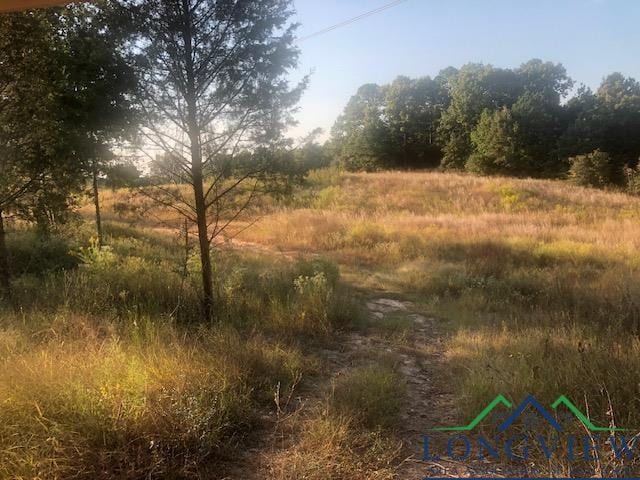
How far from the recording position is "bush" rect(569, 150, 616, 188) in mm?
38312

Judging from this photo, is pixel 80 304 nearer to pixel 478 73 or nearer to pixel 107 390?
pixel 107 390

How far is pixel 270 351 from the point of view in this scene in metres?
4.52

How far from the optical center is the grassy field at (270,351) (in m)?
2.65

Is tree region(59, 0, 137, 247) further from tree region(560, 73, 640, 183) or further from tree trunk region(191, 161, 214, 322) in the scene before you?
tree region(560, 73, 640, 183)

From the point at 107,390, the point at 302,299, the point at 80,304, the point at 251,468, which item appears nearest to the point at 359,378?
the point at 251,468

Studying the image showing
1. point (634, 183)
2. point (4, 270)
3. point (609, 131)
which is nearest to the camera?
point (4, 270)

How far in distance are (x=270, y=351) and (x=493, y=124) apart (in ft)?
164

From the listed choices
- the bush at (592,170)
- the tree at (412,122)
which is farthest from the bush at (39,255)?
the tree at (412,122)

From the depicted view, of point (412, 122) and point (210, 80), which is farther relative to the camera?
point (412, 122)

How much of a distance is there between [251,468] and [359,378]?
1.39 m

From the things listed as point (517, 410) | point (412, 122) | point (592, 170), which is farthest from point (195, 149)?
point (412, 122)

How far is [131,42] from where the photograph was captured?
5281 millimetres

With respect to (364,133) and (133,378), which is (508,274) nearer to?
(133,378)

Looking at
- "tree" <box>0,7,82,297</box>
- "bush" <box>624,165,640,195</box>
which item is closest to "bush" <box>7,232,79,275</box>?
"tree" <box>0,7,82,297</box>
